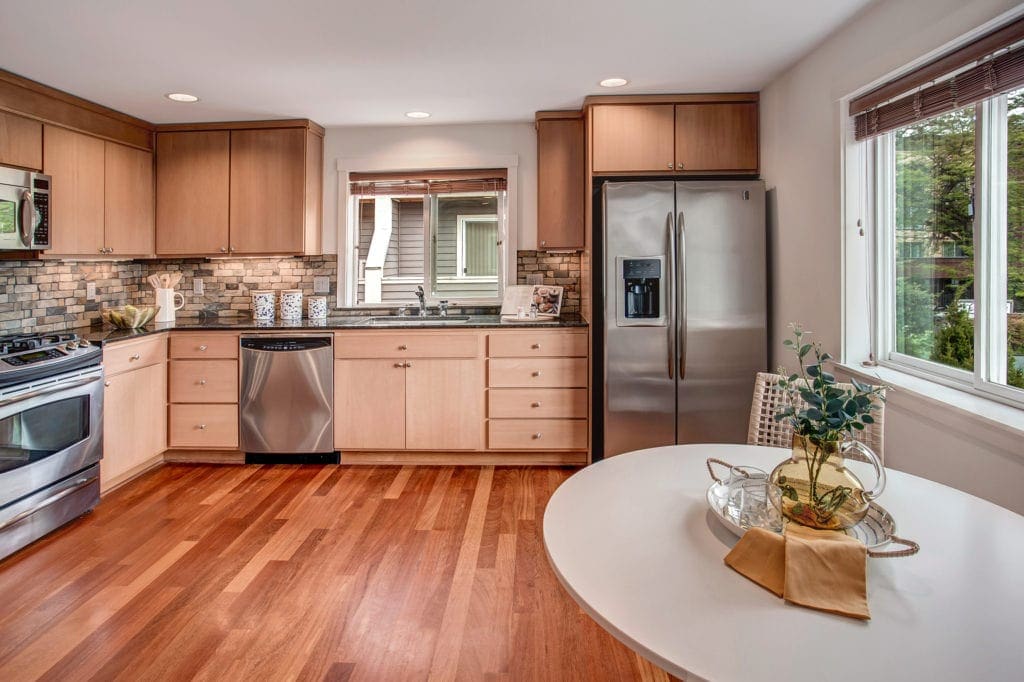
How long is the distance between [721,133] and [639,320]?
124 centimetres

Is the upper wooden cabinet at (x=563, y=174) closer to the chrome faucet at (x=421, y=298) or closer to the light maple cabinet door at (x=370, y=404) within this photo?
the chrome faucet at (x=421, y=298)

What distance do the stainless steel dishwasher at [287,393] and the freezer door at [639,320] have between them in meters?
1.76

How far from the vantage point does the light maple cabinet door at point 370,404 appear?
3.88 metres

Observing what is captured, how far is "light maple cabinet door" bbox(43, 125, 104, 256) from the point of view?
3.39 m

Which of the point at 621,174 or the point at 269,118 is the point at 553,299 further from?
the point at 269,118

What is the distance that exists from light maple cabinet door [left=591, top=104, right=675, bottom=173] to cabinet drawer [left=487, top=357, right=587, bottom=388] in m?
1.21

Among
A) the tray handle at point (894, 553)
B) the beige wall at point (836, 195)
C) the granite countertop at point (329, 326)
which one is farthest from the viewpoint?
the granite countertop at point (329, 326)

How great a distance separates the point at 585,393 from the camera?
3857mm

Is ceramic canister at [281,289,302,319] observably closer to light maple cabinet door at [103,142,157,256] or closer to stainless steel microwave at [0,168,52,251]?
light maple cabinet door at [103,142,157,256]

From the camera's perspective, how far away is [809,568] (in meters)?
0.95

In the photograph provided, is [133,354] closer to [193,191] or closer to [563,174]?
[193,191]

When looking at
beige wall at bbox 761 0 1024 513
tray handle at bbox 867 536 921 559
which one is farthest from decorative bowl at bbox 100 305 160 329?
tray handle at bbox 867 536 921 559

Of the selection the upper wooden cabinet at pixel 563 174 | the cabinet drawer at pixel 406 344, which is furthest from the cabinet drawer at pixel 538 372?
the upper wooden cabinet at pixel 563 174

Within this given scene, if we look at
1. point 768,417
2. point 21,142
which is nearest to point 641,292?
point 768,417
